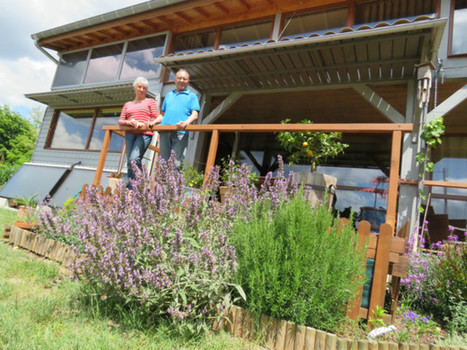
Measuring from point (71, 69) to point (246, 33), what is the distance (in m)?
6.13

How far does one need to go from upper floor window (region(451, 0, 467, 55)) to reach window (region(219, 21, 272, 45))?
3.33 meters

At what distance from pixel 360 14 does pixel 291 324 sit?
5.90 m

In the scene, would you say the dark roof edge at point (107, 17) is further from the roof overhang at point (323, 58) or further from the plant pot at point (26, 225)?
the plant pot at point (26, 225)

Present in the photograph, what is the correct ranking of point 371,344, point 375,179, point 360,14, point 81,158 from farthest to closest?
1. point 81,158
2. point 375,179
3. point 360,14
4. point 371,344

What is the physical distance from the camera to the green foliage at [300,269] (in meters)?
1.49

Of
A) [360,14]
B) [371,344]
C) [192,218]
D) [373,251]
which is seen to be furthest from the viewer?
[360,14]

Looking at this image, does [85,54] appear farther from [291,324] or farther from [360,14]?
[291,324]

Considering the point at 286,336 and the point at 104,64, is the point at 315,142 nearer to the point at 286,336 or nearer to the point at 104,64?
the point at 286,336

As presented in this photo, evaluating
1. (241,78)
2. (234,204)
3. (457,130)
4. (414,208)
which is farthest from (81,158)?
(457,130)

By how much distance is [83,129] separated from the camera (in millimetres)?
8891

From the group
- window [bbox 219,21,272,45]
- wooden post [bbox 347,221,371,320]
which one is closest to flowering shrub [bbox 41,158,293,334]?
wooden post [bbox 347,221,371,320]

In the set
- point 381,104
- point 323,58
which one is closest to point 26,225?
point 323,58

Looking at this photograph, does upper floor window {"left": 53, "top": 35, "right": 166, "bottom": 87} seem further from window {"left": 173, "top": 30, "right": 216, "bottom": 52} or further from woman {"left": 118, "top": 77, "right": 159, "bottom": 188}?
woman {"left": 118, "top": 77, "right": 159, "bottom": 188}

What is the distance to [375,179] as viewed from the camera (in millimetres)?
6652
